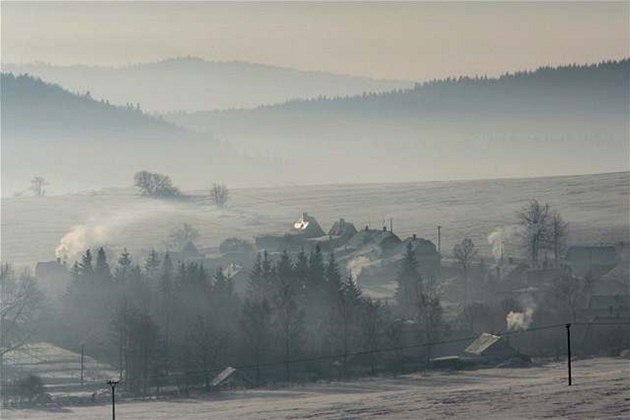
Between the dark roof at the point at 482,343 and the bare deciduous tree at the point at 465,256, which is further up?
the bare deciduous tree at the point at 465,256

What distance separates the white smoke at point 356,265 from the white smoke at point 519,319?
2190 centimetres

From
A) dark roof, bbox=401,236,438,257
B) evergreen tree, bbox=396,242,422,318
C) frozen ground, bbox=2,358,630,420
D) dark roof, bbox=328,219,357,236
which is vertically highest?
dark roof, bbox=328,219,357,236

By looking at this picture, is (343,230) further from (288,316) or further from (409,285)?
(288,316)

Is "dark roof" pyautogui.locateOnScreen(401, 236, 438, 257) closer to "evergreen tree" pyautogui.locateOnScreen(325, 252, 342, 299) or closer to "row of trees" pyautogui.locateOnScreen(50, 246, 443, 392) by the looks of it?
"row of trees" pyautogui.locateOnScreen(50, 246, 443, 392)

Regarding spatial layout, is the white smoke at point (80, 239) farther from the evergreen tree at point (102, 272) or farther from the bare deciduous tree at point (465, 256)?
the evergreen tree at point (102, 272)

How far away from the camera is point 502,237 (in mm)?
144250

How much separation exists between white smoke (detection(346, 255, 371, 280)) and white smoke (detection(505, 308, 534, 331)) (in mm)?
21899

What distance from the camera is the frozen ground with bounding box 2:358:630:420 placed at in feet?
223

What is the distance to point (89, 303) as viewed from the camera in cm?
10344

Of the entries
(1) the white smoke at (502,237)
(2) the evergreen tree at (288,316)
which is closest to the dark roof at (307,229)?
(1) the white smoke at (502,237)

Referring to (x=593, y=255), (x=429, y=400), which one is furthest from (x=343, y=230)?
(x=429, y=400)

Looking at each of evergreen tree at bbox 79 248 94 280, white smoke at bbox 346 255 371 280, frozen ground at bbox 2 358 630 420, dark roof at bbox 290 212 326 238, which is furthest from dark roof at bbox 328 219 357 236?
frozen ground at bbox 2 358 630 420

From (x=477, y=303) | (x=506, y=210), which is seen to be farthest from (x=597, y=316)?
(x=506, y=210)

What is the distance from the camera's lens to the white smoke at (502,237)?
139 metres
